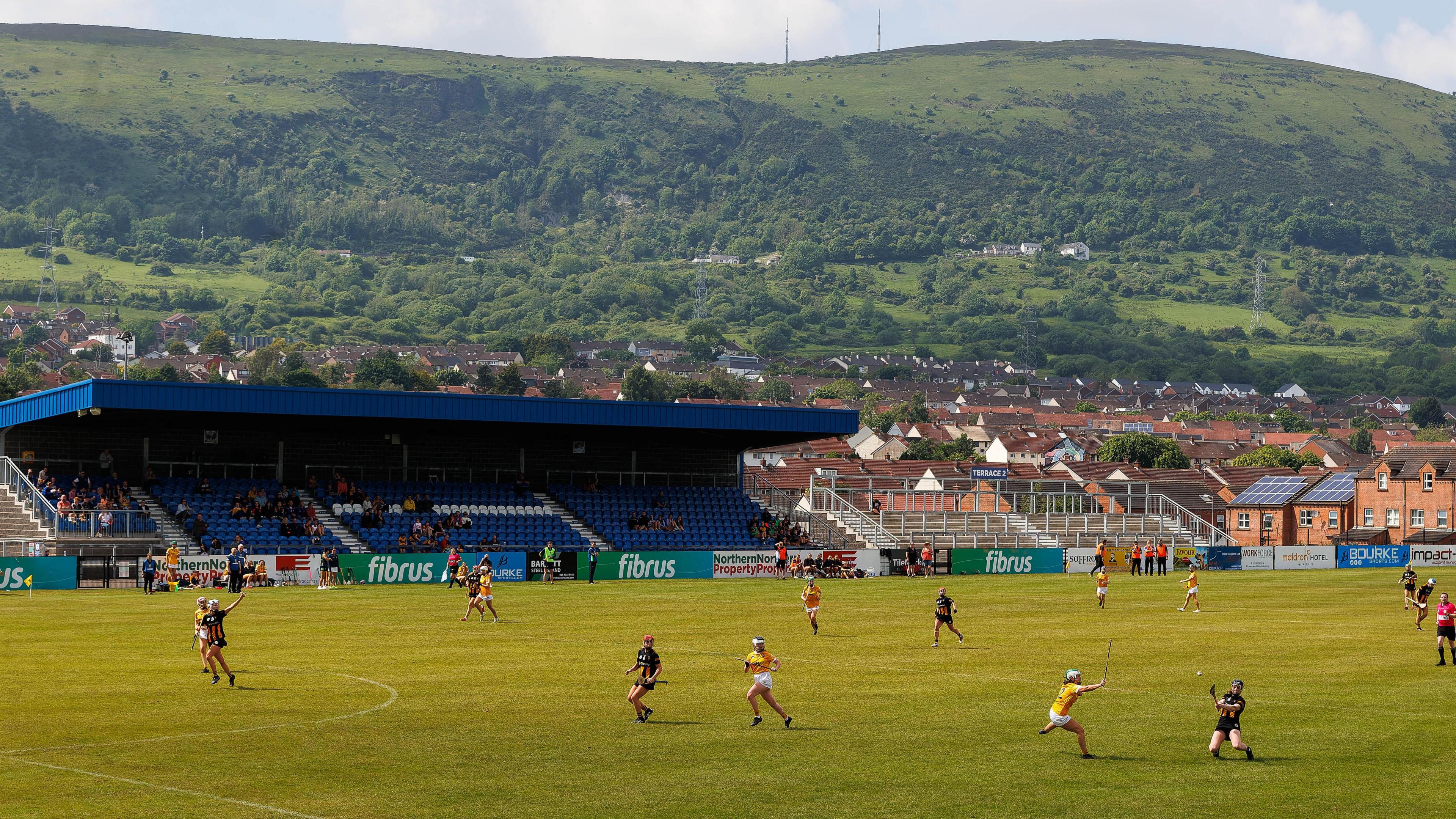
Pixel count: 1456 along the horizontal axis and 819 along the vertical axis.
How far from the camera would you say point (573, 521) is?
75062 mm

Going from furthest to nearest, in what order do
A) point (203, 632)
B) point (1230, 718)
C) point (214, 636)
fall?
1. point (203, 632)
2. point (214, 636)
3. point (1230, 718)

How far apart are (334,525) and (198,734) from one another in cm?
4487

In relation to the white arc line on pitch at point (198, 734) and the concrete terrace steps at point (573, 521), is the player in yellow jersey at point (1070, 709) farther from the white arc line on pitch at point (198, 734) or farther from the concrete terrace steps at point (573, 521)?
the concrete terrace steps at point (573, 521)

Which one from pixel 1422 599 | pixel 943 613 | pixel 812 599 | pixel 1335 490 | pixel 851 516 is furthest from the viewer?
pixel 1335 490

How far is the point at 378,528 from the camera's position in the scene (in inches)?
2726

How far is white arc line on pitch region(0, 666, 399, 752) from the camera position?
23234 millimetres

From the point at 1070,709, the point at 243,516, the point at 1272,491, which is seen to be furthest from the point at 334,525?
the point at 1272,491

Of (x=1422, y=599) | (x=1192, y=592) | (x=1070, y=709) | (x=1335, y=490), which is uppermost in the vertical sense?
(x=1335, y=490)

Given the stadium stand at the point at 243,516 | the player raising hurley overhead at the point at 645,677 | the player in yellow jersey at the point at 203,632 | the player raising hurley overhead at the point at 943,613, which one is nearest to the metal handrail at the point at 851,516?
the stadium stand at the point at 243,516

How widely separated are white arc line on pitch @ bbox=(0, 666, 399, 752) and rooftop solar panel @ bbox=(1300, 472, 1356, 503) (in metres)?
96.7

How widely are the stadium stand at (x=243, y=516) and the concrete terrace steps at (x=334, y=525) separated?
0.95ft

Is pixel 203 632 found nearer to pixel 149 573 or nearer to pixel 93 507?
pixel 149 573

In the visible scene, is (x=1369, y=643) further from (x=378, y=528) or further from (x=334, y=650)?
(x=378, y=528)

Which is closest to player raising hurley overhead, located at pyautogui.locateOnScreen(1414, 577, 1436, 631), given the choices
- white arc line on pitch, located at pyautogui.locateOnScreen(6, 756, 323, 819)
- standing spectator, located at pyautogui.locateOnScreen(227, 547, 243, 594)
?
white arc line on pitch, located at pyautogui.locateOnScreen(6, 756, 323, 819)
